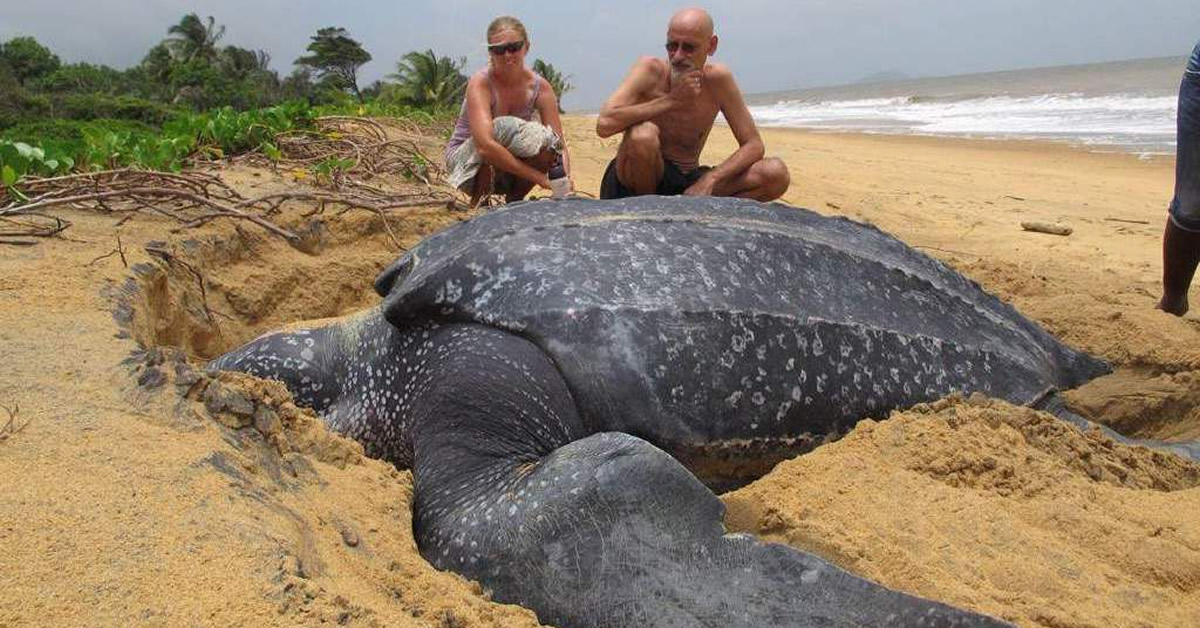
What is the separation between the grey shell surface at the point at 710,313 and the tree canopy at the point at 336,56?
36.4 m

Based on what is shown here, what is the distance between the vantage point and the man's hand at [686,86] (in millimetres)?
3350

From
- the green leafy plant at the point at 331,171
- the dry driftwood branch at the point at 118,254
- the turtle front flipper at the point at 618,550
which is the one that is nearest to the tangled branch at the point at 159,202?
the dry driftwood branch at the point at 118,254

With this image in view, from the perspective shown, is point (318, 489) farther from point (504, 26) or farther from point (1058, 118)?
point (1058, 118)

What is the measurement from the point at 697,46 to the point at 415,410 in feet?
7.27

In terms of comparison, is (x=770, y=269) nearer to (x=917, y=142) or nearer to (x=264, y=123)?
(x=264, y=123)

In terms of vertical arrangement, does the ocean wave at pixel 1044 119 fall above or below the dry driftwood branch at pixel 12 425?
below

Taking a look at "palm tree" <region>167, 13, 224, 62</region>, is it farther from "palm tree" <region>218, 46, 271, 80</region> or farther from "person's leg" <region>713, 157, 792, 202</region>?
"person's leg" <region>713, 157, 792, 202</region>

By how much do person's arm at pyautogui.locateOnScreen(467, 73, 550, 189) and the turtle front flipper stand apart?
7.54ft

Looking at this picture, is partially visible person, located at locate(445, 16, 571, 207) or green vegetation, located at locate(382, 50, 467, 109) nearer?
partially visible person, located at locate(445, 16, 571, 207)

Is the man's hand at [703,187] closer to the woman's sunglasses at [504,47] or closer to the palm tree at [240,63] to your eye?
the woman's sunglasses at [504,47]

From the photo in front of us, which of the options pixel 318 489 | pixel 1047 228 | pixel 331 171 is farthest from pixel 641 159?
pixel 1047 228

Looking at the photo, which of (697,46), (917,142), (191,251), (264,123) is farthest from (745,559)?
(917,142)

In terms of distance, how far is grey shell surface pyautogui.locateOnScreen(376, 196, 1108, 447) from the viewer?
1701 millimetres

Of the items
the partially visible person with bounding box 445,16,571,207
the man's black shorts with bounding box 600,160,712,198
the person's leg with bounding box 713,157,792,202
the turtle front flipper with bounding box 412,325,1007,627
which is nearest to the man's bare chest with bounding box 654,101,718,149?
the man's black shorts with bounding box 600,160,712,198
